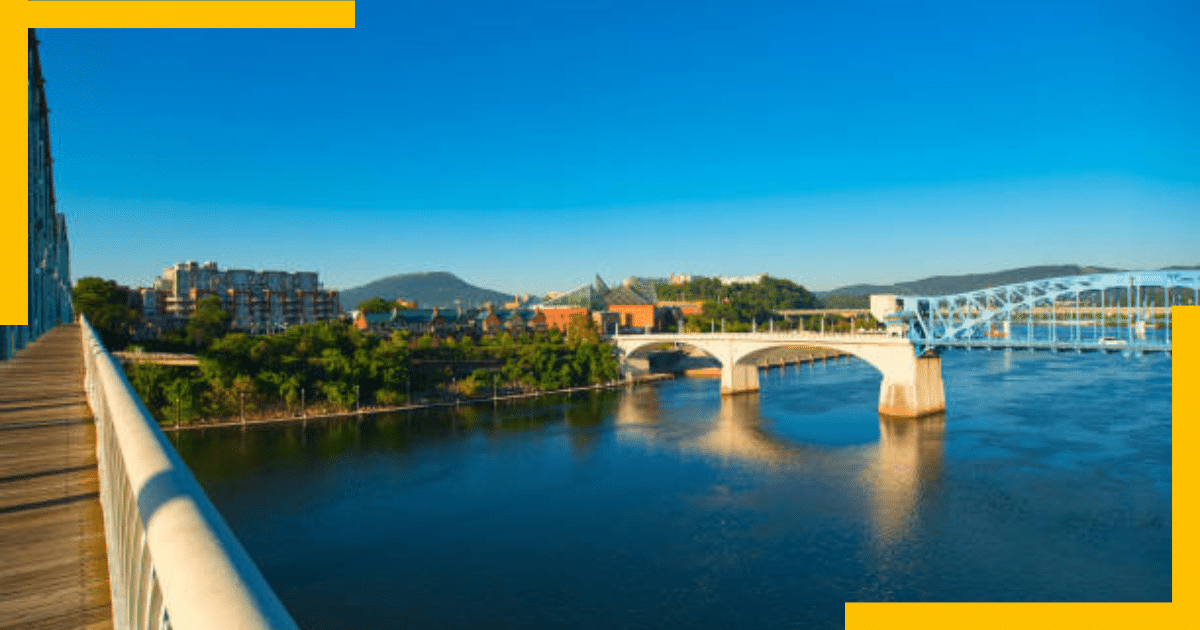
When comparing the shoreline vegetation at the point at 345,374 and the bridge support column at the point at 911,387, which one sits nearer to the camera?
the shoreline vegetation at the point at 345,374

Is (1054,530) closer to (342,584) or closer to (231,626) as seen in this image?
(342,584)

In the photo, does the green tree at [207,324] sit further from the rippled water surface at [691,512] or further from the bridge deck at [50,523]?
the bridge deck at [50,523]

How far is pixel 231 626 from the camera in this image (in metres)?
1.03

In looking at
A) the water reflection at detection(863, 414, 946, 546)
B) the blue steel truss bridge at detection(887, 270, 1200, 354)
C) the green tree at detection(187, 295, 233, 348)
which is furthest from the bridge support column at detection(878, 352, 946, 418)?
the green tree at detection(187, 295, 233, 348)

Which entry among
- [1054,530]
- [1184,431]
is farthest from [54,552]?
[1054,530]

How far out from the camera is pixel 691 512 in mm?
19922

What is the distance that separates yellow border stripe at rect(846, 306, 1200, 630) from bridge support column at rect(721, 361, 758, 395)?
3928 cm

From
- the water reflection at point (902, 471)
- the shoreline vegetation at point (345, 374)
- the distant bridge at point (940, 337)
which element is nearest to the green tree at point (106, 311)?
the shoreline vegetation at point (345, 374)

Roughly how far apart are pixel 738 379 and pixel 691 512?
24819 mm

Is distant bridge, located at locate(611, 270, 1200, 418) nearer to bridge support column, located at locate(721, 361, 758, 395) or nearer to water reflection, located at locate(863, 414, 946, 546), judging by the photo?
bridge support column, located at locate(721, 361, 758, 395)

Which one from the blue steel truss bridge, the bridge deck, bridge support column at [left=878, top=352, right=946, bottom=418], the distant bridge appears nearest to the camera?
the bridge deck

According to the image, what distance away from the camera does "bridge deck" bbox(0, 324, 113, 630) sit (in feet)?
8.46

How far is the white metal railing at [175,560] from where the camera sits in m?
1.09

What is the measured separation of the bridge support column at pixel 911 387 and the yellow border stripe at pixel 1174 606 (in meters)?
31.1
